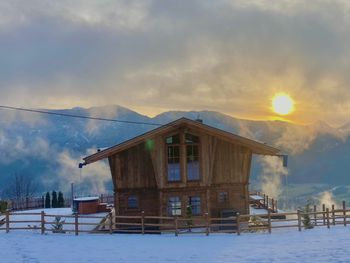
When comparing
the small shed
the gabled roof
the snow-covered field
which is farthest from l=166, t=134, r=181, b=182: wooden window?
the small shed

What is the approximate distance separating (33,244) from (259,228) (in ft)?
40.7

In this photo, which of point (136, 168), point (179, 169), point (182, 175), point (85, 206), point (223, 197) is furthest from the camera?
point (85, 206)

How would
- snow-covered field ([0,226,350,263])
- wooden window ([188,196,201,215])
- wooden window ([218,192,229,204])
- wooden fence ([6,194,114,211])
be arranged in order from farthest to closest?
wooden fence ([6,194,114,211])
wooden window ([218,192,229,204])
wooden window ([188,196,201,215])
snow-covered field ([0,226,350,263])

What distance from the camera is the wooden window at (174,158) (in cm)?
3512

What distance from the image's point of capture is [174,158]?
3522cm

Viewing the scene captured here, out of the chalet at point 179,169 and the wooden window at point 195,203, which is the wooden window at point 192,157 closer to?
the chalet at point 179,169

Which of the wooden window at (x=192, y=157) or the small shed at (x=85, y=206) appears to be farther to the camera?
the small shed at (x=85, y=206)

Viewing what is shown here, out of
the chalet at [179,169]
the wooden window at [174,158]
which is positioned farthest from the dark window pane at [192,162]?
the wooden window at [174,158]

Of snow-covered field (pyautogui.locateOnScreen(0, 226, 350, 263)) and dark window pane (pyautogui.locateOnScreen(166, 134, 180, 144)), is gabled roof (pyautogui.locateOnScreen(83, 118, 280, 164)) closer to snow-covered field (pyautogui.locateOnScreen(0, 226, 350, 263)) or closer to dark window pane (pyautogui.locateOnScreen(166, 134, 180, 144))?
dark window pane (pyautogui.locateOnScreen(166, 134, 180, 144))

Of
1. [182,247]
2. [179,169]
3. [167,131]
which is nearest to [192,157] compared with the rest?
[179,169]

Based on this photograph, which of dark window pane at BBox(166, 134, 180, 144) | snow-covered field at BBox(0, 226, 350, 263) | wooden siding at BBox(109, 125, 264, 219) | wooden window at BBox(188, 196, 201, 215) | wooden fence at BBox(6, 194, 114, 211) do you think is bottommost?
snow-covered field at BBox(0, 226, 350, 263)

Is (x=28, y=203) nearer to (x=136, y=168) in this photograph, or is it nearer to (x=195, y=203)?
(x=136, y=168)

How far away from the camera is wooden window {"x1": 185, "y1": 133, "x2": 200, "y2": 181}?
35.1 meters

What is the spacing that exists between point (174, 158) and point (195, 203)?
3.23 meters
